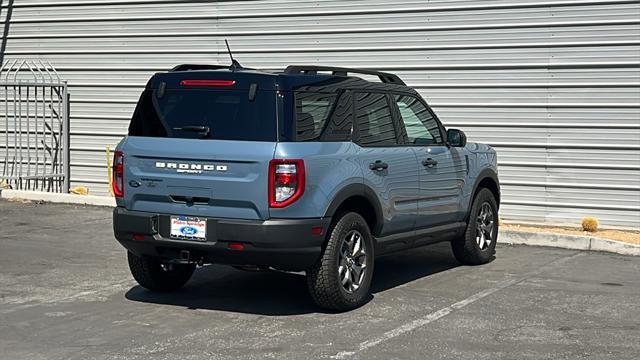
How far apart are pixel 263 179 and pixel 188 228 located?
0.74 m

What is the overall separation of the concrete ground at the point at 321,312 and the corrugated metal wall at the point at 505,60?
2106mm

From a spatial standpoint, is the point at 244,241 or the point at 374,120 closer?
the point at 244,241

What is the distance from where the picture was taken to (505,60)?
12711 mm

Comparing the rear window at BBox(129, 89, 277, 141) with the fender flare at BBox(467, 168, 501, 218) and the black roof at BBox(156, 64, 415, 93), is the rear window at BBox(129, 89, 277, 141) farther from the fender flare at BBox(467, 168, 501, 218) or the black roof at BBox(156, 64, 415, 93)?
the fender flare at BBox(467, 168, 501, 218)

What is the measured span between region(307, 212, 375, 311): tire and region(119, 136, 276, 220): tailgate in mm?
664

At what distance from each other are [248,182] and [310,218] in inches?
21.4

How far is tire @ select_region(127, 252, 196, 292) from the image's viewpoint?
7.86 meters

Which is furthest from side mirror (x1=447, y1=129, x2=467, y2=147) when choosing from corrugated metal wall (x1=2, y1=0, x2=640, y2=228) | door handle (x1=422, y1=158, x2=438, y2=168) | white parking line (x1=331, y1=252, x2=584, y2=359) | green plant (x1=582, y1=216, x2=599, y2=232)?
corrugated metal wall (x1=2, y1=0, x2=640, y2=228)

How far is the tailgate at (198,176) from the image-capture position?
6.85 metres

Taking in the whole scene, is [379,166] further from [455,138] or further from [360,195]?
[455,138]

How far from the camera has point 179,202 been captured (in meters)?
7.13

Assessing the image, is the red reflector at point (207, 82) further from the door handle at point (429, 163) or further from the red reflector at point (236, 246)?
the door handle at point (429, 163)

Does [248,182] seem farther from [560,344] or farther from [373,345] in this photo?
[560,344]

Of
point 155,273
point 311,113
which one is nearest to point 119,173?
point 155,273
